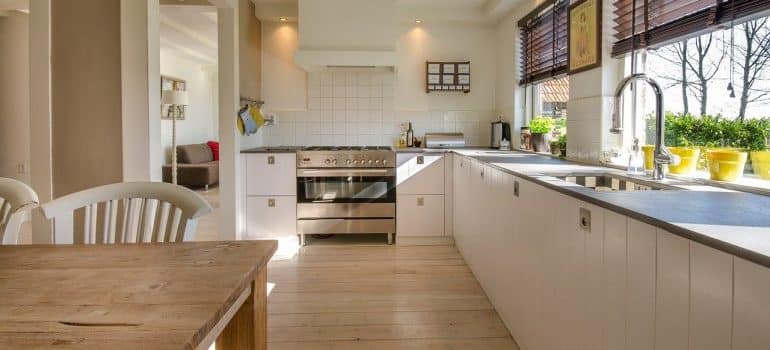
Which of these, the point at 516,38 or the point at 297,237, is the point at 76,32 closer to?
the point at 297,237

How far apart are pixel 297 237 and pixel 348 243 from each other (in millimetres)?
460

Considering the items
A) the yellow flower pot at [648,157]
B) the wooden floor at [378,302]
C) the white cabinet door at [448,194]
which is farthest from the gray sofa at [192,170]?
the yellow flower pot at [648,157]

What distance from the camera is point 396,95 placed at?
5.14 metres

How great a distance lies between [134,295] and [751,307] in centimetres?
104

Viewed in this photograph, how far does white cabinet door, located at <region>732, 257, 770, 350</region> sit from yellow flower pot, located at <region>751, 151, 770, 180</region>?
1.16m

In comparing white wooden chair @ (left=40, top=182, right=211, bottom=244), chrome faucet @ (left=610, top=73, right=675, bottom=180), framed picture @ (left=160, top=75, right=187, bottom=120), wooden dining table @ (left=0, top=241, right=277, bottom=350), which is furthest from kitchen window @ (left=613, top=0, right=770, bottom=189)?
framed picture @ (left=160, top=75, right=187, bottom=120)

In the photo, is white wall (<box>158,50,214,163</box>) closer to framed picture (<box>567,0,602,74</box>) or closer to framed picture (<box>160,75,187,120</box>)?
framed picture (<box>160,75,187,120</box>)

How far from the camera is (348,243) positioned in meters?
4.69

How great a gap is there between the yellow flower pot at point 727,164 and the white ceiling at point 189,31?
15.4ft

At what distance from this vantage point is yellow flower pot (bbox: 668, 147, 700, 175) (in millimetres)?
2133

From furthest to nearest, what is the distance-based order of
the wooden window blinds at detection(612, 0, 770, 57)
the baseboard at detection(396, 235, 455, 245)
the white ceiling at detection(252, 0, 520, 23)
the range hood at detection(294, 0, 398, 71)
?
1. the white ceiling at detection(252, 0, 520, 23)
2. the baseboard at detection(396, 235, 455, 245)
3. the range hood at detection(294, 0, 398, 71)
4. the wooden window blinds at detection(612, 0, 770, 57)

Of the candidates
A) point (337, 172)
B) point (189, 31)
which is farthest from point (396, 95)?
point (189, 31)

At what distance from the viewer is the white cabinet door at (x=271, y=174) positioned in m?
4.51

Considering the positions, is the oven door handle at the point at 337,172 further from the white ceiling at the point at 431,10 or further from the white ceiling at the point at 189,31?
the white ceiling at the point at 189,31
